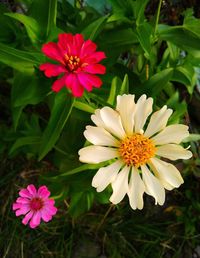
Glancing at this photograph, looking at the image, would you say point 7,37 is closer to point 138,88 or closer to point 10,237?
point 138,88

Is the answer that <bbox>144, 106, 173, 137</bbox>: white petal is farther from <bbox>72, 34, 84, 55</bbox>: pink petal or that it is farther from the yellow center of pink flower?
the yellow center of pink flower

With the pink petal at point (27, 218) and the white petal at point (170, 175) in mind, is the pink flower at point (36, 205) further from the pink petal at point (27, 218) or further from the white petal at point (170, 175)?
the white petal at point (170, 175)

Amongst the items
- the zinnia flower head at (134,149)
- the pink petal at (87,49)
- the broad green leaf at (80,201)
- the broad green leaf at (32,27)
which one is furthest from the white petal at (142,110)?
the broad green leaf at (80,201)

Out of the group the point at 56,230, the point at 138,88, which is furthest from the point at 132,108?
the point at 56,230

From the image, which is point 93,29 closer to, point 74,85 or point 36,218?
point 74,85

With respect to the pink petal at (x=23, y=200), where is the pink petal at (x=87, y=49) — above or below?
above

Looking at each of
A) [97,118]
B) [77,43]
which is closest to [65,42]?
[77,43]
